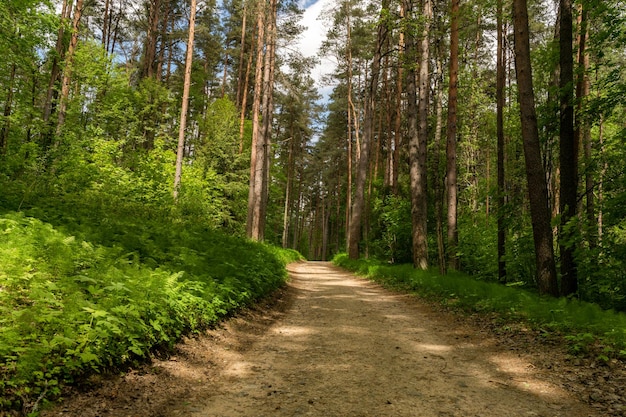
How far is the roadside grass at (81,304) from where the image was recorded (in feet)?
8.85

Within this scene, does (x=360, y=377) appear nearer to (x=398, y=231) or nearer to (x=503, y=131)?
(x=398, y=231)

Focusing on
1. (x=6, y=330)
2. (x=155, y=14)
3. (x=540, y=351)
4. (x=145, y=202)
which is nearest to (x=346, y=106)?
(x=155, y=14)

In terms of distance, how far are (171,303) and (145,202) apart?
29.4 feet

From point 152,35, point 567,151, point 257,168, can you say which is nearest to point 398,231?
point 257,168

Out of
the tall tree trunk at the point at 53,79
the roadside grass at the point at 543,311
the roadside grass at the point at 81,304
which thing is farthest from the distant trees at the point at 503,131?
the tall tree trunk at the point at 53,79

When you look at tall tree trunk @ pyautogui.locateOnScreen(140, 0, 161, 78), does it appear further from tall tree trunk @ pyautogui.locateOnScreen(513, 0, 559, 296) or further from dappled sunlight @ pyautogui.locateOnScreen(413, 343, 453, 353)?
dappled sunlight @ pyautogui.locateOnScreen(413, 343, 453, 353)

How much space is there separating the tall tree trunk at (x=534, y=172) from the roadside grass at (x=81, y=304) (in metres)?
5.90

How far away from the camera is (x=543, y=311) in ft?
19.5

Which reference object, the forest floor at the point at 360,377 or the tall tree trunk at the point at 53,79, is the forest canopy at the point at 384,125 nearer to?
the tall tree trunk at the point at 53,79

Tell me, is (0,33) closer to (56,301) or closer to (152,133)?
(56,301)

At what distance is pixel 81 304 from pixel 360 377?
2955 mm

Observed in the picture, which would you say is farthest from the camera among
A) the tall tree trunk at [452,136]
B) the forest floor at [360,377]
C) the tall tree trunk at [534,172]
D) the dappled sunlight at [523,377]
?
the tall tree trunk at [452,136]

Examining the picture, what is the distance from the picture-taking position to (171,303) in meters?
4.58

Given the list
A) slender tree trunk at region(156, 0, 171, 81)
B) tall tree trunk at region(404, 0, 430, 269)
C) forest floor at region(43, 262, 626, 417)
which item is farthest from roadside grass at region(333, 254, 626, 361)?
slender tree trunk at region(156, 0, 171, 81)
